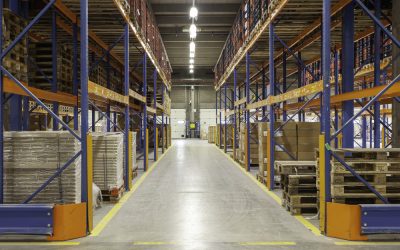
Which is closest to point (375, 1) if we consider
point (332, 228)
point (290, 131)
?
point (290, 131)

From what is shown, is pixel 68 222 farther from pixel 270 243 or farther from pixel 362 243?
pixel 362 243

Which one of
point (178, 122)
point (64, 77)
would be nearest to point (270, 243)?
point (64, 77)

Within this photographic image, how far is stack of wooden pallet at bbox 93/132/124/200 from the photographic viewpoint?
8430 millimetres

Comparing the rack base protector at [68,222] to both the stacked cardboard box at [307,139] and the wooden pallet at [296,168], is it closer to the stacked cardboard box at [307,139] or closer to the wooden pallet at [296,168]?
the wooden pallet at [296,168]

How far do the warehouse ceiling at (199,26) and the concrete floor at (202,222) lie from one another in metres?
12.1

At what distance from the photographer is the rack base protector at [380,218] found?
5.59 meters

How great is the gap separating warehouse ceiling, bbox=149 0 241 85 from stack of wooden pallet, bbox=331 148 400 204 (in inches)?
596

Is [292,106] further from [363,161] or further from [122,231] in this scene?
[122,231]

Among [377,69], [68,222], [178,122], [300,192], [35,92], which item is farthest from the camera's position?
[178,122]

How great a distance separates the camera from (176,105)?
145 feet

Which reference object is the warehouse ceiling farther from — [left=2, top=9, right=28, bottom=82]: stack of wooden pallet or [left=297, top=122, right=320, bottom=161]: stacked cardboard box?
[left=2, top=9, right=28, bottom=82]: stack of wooden pallet

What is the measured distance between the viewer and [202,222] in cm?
691

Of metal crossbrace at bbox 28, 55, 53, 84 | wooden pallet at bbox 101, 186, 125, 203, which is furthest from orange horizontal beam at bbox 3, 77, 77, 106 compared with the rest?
wooden pallet at bbox 101, 186, 125, 203

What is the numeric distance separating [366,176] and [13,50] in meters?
6.38
